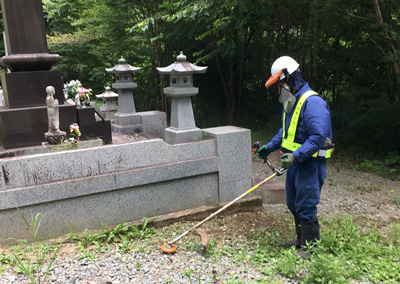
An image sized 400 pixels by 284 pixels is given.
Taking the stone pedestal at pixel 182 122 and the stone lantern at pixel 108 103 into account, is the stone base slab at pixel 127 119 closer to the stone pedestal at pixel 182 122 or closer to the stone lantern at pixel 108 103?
the stone lantern at pixel 108 103

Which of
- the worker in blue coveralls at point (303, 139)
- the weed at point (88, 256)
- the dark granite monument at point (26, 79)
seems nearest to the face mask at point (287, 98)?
the worker in blue coveralls at point (303, 139)

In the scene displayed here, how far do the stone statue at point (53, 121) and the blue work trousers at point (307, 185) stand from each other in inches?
122

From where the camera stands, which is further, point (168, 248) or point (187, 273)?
point (168, 248)

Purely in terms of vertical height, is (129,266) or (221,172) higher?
(221,172)

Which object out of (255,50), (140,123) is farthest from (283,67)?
(255,50)

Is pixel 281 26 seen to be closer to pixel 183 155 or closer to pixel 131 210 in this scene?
pixel 183 155

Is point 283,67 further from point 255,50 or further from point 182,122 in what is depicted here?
point 255,50

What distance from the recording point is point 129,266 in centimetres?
349

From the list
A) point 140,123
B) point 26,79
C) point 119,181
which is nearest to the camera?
point 119,181

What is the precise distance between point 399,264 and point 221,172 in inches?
89.6

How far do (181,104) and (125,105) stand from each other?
253 centimetres

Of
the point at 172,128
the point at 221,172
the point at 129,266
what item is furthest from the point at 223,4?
the point at 129,266

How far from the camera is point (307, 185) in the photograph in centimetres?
364

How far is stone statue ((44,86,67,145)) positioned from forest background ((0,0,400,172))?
13.0ft
